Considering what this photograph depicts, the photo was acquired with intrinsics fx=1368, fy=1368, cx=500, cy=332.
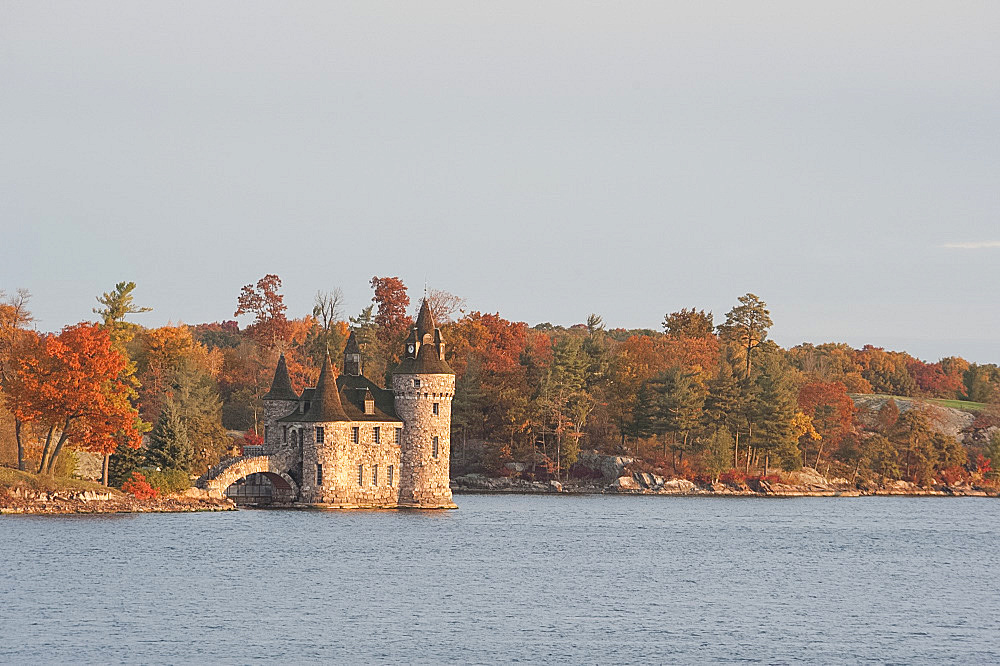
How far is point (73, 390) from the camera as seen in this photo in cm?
6706

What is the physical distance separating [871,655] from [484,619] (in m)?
11.3

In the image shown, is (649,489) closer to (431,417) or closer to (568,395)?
(568,395)

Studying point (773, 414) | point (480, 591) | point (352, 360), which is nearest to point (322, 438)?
point (352, 360)

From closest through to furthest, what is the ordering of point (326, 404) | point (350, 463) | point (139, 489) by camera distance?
point (139, 489) → point (326, 404) → point (350, 463)

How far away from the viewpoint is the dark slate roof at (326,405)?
73.0 meters

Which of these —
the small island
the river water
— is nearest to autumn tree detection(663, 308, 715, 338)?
the small island

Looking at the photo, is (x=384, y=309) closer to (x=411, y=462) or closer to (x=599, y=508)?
(x=599, y=508)

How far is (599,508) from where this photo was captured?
87.8m

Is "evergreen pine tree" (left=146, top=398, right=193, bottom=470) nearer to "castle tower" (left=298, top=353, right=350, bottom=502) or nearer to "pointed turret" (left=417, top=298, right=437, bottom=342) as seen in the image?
"castle tower" (left=298, top=353, right=350, bottom=502)

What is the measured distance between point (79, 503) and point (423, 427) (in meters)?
18.7

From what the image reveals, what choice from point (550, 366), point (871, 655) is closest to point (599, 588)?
point (871, 655)

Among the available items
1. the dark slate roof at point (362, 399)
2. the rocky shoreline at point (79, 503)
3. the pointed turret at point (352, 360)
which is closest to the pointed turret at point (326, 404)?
the dark slate roof at point (362, 399)

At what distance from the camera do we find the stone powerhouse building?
7325 centimetres

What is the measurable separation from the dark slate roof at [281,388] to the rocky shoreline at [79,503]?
8993mm
